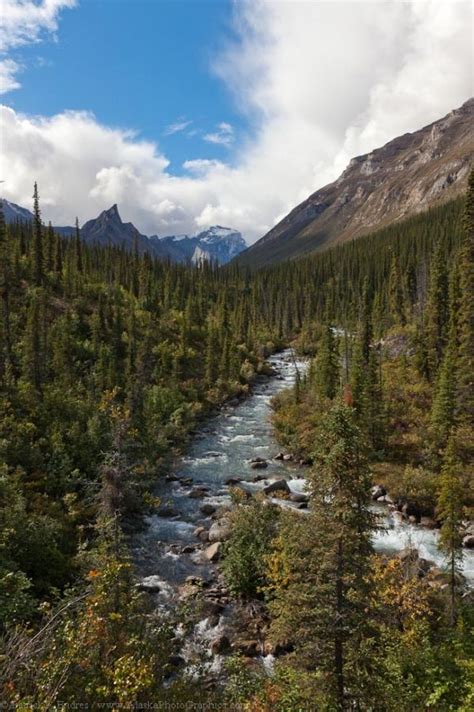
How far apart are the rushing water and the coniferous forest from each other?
4.02 ft

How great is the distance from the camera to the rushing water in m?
22.8

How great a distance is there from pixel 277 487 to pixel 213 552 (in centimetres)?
979

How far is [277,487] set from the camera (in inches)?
1258

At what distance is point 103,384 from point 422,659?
39.9 metres

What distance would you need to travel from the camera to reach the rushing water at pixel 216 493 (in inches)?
896

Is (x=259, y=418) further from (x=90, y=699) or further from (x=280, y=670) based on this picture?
(x=90, y=699)

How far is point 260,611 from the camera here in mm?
18734

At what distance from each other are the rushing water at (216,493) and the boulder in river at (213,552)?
0.45 m

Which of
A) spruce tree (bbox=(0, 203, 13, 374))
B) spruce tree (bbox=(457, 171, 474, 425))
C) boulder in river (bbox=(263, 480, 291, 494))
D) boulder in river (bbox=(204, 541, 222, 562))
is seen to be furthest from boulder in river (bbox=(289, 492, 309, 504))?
spruce tree (bbox=(0, 203, 13, 374))

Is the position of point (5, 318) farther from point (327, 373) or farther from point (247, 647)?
point (247, 647)

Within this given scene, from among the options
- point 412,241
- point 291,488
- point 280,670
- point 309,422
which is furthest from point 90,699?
point 412,241

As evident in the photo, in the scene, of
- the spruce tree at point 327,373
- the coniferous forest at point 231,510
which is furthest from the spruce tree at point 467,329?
the spruce tree at point 327,373

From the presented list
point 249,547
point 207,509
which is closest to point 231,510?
point 207,509

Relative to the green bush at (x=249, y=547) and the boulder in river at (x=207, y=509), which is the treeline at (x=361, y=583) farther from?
the boulder in river at (x=207, y=509)
